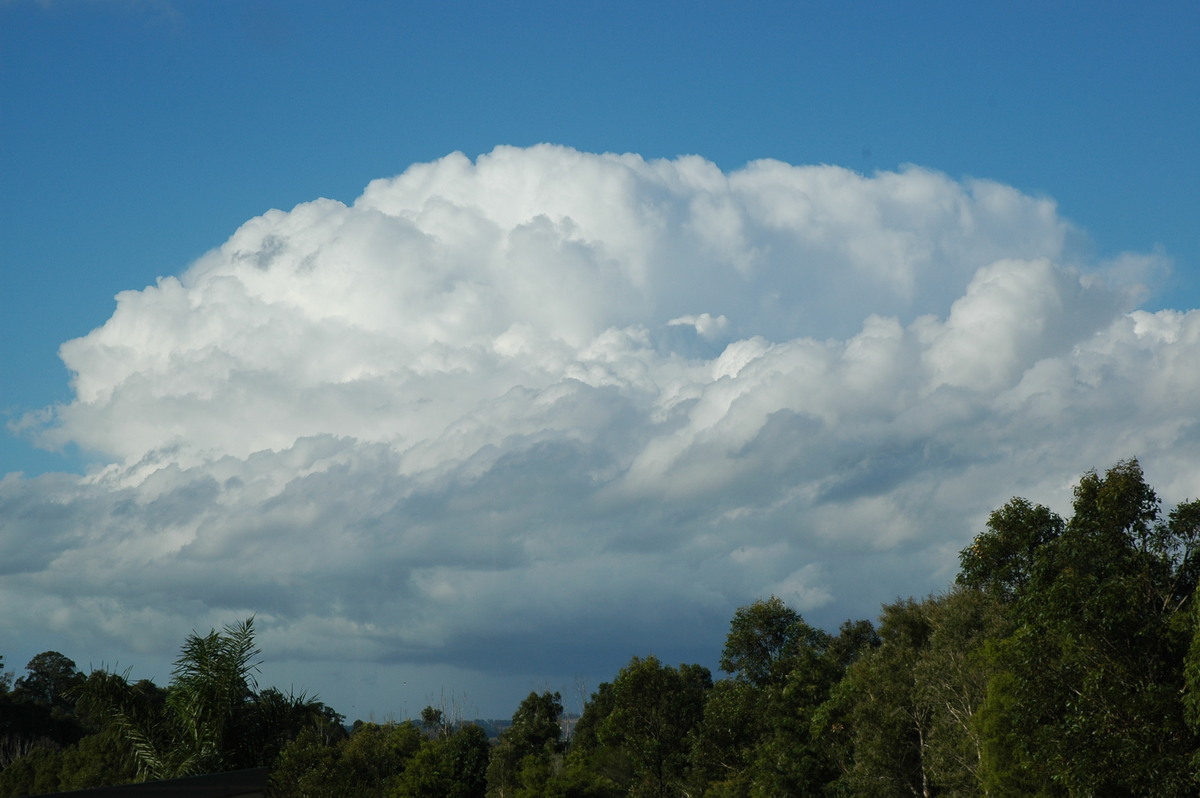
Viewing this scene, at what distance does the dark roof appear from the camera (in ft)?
50.8

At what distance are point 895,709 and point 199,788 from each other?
35.5 m

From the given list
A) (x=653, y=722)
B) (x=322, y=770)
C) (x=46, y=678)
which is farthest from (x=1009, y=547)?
(x=46, y=678)

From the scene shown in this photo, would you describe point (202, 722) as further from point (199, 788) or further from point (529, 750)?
point (529, 750)

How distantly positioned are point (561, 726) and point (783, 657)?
3678 cm

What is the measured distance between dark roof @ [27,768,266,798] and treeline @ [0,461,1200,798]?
1.58 m

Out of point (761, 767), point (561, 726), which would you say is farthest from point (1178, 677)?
point (561, 726)

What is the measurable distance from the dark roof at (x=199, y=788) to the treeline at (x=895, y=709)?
1.58m

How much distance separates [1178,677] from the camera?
2902 centimetres

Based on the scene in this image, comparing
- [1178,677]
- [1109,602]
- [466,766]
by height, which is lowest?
[466,766]

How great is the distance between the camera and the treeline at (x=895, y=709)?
72.4 feet

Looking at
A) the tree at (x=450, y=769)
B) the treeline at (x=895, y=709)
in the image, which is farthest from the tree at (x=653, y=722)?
the tree at (x=450, y=769)

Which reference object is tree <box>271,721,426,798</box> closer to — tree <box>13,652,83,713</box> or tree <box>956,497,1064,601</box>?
tree <box>956,497,1064,601</box>

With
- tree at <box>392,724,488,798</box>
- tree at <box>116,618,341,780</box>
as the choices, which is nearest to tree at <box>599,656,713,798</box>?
tree at <box>392,724,488,798</box>

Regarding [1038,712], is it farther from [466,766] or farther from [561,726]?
[561,726]
